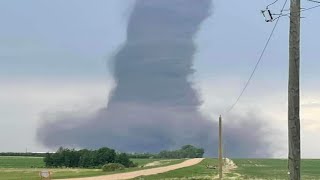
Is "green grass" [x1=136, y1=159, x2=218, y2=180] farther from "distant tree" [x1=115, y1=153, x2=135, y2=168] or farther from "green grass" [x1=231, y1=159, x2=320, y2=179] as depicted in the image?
"distant tree" [x1=115, y1=153, x2=135, y2=168]

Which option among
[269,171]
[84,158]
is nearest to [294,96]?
[269,171]

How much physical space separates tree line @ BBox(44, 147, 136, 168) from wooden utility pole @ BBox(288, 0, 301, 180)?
379 feet

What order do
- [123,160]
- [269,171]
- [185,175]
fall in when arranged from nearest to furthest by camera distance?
[185,175] → [269,171] → [123,160]

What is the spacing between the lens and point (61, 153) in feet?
457

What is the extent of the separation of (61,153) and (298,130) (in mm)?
129880

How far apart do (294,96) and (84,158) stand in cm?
12721

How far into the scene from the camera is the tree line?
13250 centimetres

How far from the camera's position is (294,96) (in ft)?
43.2

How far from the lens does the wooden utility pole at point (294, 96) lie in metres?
13.1

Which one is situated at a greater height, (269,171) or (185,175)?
(185,175)

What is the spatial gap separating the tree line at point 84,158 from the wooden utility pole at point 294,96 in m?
116

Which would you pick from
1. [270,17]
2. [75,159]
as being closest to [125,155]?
[75,159]

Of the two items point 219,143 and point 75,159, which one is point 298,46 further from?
point 75,159

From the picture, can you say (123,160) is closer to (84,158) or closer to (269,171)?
(84,158)
